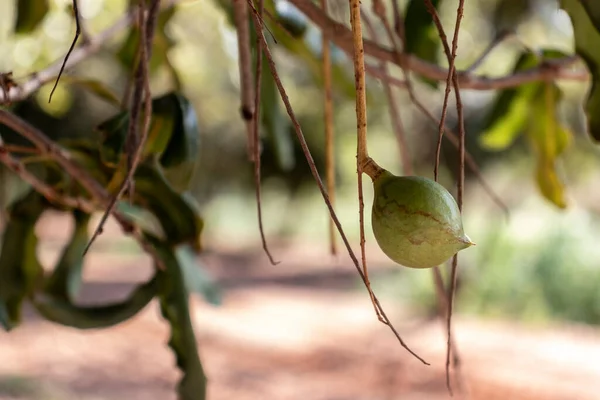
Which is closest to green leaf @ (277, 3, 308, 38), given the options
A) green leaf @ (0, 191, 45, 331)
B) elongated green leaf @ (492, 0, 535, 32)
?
green leaf @ (0, 191, 45, 331)

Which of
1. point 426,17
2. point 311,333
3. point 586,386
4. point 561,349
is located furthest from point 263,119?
point 311,333

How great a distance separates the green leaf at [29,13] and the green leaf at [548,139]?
0.59 m

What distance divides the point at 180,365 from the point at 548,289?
376 centimetres

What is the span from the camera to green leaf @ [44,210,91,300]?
0.77 m

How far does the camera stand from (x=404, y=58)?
57cm

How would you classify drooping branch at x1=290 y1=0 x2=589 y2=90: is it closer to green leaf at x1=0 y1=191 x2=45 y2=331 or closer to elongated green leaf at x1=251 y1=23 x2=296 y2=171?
elongated green leaf at x1=251 y1=23 x2=296 y2=171

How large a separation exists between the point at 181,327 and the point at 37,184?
18 cm

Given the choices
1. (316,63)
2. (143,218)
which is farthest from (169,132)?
(316,63)

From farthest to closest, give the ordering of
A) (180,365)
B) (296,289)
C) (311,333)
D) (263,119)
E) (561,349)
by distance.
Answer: (296,289) < (311,333) < (561,349) < (263,119) < (180,365)

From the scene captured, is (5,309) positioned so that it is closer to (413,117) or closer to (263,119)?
(263,119)

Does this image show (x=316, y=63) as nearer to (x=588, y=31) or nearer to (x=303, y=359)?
(x=588, y=31)

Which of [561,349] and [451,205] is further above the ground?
[451,205]

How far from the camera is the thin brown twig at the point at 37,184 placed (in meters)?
0.52

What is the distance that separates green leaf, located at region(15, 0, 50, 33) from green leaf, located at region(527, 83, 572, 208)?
0.59 m
